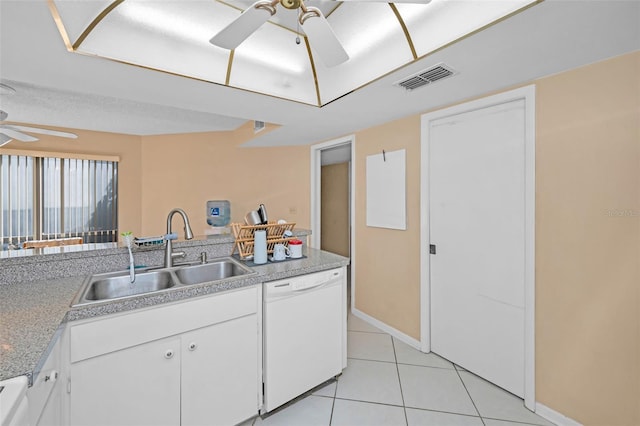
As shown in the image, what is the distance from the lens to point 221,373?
4.89 ft

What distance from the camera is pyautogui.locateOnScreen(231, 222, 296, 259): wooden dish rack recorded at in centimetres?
202

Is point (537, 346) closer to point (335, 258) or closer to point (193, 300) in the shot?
point (335, 258)

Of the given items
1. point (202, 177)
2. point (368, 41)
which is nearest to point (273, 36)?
point (368, 41)

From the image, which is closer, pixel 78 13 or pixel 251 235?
pixel 78 13

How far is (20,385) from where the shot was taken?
727mm

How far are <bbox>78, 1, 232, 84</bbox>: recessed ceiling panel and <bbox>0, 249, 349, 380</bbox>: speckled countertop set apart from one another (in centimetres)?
126

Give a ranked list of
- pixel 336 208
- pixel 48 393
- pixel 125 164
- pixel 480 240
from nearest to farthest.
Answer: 1. pixel 48 393
2. pixel 480 240
3. pixel 125 164
4. pixel 336 208

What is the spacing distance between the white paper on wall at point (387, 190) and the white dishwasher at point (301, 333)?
3.12ft

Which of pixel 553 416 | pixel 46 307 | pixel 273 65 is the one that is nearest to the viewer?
pixel 46 307

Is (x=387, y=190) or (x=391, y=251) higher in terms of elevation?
(x=387, y=190)

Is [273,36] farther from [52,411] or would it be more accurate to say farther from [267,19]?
[52,411]

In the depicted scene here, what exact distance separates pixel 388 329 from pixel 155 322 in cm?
220

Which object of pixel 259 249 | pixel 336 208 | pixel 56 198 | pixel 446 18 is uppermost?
pixel 446 18

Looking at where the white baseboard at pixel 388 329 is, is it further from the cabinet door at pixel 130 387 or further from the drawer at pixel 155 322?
the cabinet door at pixel 130 387
